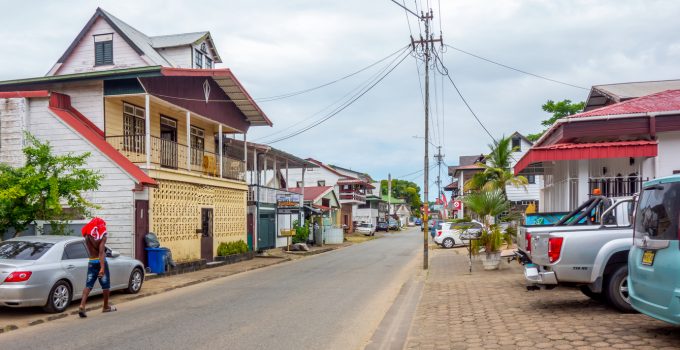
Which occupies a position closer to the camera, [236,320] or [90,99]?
[236,320]

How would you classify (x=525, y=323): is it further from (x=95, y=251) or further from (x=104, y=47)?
(x=104, y=47)

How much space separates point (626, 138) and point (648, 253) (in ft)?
34.3

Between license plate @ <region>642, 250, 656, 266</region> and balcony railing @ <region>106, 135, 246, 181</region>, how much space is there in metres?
15.7

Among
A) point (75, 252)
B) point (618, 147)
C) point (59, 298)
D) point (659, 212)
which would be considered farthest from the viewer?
point (618, 147)

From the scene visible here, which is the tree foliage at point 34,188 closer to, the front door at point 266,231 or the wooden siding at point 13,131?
the wooden siding at point 13,131

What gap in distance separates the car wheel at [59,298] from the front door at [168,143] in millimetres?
9439

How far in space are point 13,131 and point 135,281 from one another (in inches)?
284

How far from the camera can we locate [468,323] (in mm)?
8820

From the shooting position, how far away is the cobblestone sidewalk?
6.98 meters

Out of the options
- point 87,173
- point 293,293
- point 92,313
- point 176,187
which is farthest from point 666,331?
point 176,187

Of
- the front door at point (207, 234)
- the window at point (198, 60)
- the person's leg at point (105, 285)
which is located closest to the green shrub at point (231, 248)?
the front door at point (207, 234)

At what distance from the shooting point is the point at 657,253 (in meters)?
6.25

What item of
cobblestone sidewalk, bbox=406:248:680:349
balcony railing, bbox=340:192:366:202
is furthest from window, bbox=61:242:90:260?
balcony railing, bbox=340:192:366:202

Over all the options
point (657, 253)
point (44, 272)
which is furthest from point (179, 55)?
point (657, 253)
